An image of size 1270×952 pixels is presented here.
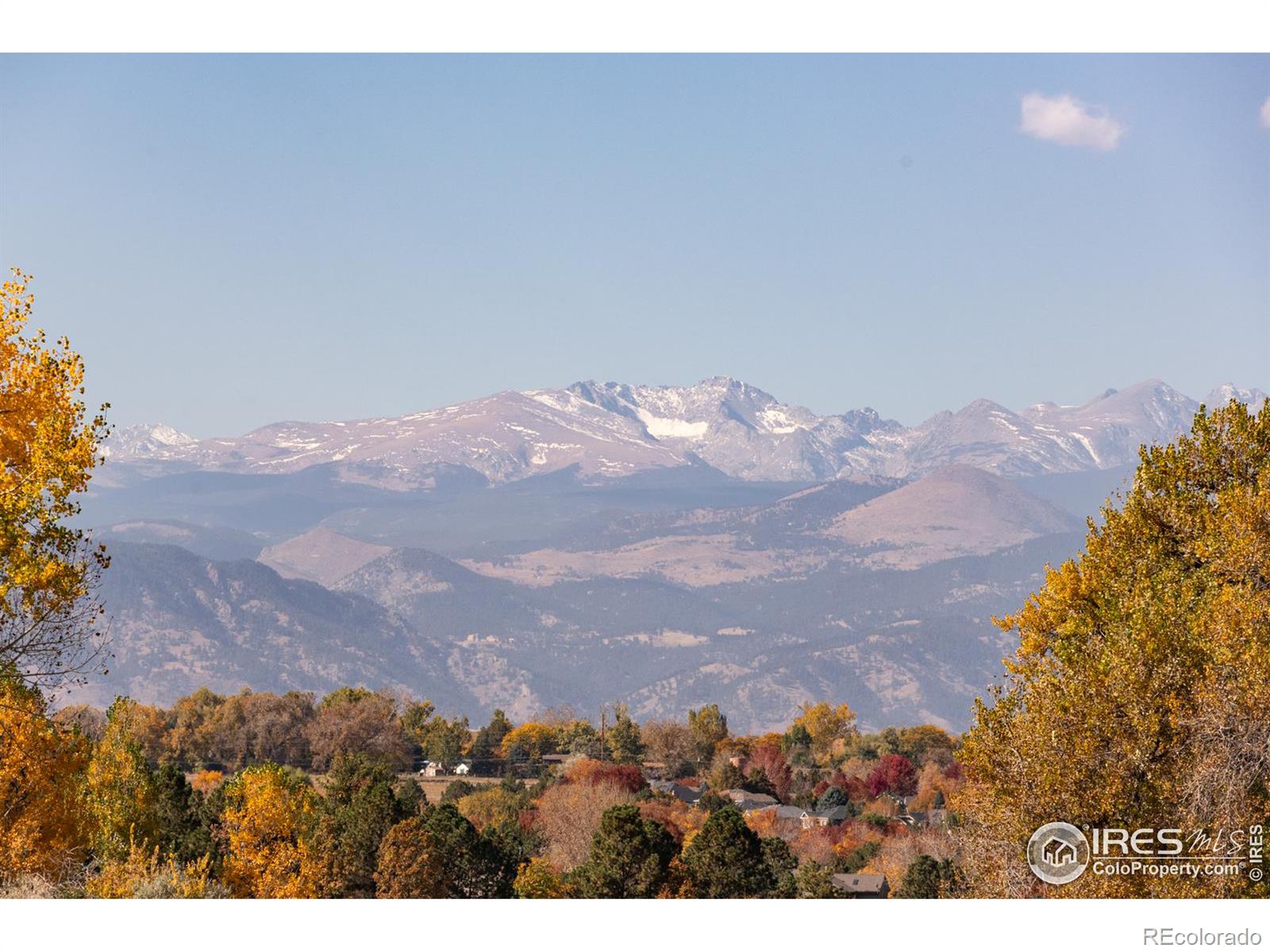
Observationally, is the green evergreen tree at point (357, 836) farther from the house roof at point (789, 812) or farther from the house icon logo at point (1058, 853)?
the house roof at point (789, 812)

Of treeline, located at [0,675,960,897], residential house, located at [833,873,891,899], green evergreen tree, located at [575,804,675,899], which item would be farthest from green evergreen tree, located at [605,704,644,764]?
green evergreen tree, located at [575,804,675,899]

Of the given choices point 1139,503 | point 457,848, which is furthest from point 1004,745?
point 457,848

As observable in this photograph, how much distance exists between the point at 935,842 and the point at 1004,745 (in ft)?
203

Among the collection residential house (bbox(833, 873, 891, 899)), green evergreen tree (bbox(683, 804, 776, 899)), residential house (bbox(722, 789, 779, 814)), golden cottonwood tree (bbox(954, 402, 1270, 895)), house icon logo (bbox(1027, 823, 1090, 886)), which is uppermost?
golden cottonwood tree (bbox(954, 402, 1270, 895))

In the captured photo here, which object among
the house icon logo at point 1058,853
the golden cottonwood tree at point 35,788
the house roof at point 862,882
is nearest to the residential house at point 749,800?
the house roof at point 862,882

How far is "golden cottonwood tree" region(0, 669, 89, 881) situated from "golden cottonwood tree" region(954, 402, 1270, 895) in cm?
1962

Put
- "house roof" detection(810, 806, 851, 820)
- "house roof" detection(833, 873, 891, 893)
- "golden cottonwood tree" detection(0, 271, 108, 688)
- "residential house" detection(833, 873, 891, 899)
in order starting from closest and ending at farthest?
"golden cottonwood tree" detection(0, 271, 108, 688) → "residential house" detection(833, 873, 891, 899) → "house roof" detection(833, 873, 891, 893) → "house roof" detection(810, 806, 851, 820)

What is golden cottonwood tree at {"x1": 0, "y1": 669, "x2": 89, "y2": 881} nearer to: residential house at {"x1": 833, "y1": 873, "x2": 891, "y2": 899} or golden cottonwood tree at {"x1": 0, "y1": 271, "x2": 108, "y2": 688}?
golden cottonwood tree at {"x1": 0, "y1": 271, "x2": 108, "y2": 688}

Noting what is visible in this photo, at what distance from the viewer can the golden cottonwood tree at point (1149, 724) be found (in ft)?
92.3

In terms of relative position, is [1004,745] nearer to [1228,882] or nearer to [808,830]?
[1228,882]

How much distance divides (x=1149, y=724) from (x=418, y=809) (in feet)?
188

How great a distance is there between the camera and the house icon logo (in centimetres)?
2830

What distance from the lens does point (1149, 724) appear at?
94.6ft

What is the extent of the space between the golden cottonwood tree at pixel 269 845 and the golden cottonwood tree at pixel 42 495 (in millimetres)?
26122
